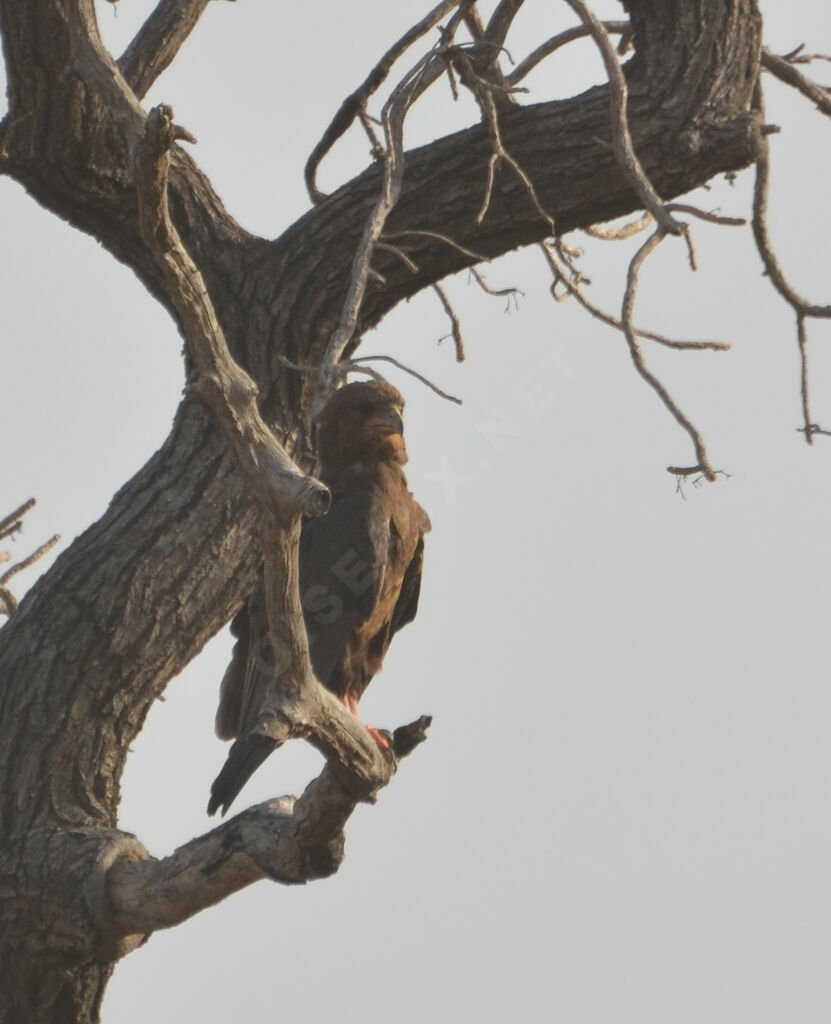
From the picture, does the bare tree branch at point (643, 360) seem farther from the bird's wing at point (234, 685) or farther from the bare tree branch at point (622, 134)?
Answer: the bird's wing at point (234, 685)

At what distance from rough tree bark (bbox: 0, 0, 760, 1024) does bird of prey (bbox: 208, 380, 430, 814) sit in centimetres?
30

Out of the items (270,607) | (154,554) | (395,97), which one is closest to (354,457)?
(154,554)

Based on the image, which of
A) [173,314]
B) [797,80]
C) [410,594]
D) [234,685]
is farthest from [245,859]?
[797,80]

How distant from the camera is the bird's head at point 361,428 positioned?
5469 millimetres

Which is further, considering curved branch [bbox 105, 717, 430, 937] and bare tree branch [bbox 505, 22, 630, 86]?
bare tree branch [bbox 505, 22, 630, 86]

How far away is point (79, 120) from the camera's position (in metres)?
4.88

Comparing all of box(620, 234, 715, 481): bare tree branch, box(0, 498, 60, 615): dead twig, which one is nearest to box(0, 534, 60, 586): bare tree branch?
box(0, 498, 60, 615): dead twig

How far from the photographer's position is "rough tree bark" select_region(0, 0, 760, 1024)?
425 cm

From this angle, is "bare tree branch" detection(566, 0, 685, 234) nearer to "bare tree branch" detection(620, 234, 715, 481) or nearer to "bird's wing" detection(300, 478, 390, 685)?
"bare tree branch" detection(620, 234, 715, 481)

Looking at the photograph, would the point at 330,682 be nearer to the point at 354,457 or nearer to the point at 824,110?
the point at 354,457

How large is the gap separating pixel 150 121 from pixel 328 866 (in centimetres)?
176

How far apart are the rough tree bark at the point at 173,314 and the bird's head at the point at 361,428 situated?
47cm

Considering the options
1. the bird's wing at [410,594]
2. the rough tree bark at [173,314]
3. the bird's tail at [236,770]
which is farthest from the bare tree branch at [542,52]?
the bird's tail at [236,770]

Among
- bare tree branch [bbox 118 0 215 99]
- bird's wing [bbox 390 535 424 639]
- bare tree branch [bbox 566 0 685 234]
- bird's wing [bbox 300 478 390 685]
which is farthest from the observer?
bird's wing [bbox 390 535 424 639]
